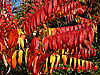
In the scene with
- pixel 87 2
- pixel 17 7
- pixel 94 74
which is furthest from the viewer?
pixel 17 7

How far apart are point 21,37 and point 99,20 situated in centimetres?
233

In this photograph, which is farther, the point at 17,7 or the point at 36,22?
the point at 17,7

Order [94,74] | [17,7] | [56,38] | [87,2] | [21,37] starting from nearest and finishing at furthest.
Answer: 1. [56,38]
2. [21,37]
3. [94,74]
4. [87,2]
5. [17,7]

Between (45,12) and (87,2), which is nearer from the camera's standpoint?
(45,12)

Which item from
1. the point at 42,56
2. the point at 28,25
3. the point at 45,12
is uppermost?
the point at 45,12

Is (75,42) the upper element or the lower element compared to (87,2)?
lower

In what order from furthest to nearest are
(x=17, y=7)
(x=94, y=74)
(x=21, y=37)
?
1. (x=17, y=7)
2. (x=94, y=74)
3. (x=21, y=37)

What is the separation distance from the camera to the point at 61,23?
331 cm

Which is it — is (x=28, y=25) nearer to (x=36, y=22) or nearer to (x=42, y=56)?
(x=36, y=22)

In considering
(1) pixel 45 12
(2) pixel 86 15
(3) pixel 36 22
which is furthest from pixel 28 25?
(2) pixel 86 15

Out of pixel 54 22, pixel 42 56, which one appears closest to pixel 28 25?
pixel 42 56

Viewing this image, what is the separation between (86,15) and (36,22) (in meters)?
2.58

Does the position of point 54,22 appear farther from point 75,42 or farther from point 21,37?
point 75,42

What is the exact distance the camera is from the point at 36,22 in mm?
1033
